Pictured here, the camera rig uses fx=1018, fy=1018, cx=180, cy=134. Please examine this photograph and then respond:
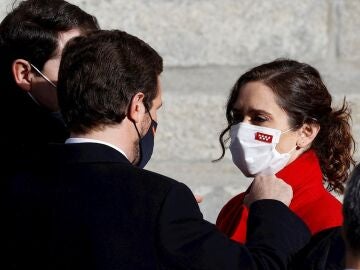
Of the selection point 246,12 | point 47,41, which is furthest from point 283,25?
point 47,41

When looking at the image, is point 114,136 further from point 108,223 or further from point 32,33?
point 32,33

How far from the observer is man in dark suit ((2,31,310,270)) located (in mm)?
2410

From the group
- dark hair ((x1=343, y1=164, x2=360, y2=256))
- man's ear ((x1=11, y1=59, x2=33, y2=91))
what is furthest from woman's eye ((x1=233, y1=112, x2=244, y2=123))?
dark hair ((x1=343, y1=164, x2=360, y2=256))

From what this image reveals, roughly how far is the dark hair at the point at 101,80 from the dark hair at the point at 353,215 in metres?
0.72

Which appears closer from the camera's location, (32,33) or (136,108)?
(136,108)

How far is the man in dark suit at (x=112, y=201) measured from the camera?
2.41 metres

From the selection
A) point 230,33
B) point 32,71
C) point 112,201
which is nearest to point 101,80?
point 112,201

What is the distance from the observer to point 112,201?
2.43 metres

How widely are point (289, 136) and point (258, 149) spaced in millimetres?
108

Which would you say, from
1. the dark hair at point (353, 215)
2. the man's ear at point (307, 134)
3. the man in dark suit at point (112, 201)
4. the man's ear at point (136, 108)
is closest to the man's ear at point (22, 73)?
the man in dark suit at point (112, 201)

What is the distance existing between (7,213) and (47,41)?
73cm

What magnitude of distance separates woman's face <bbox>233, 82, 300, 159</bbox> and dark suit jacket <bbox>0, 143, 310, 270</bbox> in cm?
69

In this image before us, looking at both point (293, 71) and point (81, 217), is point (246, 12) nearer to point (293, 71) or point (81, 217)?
point (293, 71)

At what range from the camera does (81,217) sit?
7.97 feet
